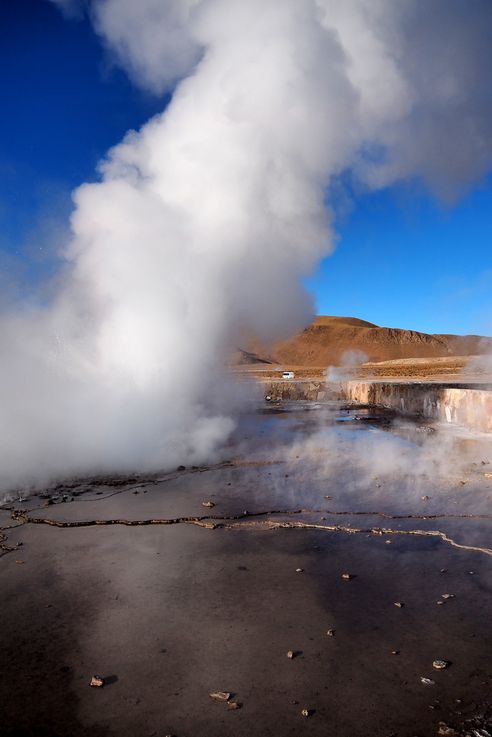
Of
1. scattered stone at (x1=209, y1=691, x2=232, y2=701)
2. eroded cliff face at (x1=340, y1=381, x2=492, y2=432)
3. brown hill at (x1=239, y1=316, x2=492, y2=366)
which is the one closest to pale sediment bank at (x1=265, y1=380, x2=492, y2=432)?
eroded cliff face at (x1=340, y1=381, x2=492, y2=432)

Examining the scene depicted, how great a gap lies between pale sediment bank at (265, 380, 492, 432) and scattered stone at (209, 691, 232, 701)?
31.3 ft

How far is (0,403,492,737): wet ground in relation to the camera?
6.90 feet

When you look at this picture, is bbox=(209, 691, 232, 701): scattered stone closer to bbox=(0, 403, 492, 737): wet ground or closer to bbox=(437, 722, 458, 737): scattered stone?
bbox=(0, 403, 492, 737): wet ground

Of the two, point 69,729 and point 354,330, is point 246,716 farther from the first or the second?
point 354,330

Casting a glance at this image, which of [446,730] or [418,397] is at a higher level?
[418,397]

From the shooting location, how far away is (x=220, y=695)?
2.18 meters

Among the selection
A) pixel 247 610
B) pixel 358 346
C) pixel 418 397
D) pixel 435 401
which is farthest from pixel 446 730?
pixel 358 346

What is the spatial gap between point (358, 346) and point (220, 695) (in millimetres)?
105200

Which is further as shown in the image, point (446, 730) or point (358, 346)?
point (358, 346)

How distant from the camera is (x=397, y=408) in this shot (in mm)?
16688

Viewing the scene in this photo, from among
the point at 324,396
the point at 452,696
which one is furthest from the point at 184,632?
the point at 324,396

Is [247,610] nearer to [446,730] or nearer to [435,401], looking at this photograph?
[446,730]

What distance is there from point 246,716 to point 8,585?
1.95 m

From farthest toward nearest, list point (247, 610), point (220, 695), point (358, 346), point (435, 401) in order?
1. point (358, 346)
2. point (435, 401)
3. point (247, 610)
4. point (220, 695)
